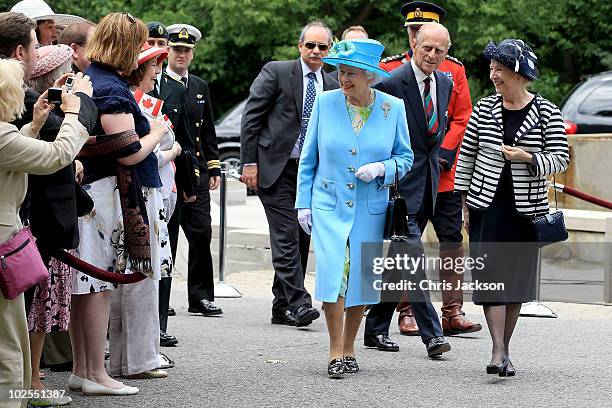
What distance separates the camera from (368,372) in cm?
805

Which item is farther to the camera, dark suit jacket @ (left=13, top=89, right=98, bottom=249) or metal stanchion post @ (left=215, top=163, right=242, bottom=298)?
metal stanchion post @ (left=215, top=163, right=242, bottom=298)

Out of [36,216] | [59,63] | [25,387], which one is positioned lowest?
[25,387]

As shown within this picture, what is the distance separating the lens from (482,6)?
26.2 metres

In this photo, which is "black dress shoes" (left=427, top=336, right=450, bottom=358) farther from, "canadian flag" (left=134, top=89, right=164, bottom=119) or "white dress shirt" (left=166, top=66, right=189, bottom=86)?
"white dress shirt" (left=166, top=66, right=189, bottom=86)

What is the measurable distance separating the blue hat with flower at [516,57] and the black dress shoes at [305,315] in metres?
2.67

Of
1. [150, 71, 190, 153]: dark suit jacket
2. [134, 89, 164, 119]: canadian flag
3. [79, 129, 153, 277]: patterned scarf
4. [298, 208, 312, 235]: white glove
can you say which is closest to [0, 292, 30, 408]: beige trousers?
[79, 129, 153, 277]: patterned scarf

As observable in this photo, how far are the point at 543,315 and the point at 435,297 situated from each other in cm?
131

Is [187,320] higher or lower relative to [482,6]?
lower

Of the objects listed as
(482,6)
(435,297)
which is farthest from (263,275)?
(482,6)

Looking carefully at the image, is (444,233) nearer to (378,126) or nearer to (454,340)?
(454,340)

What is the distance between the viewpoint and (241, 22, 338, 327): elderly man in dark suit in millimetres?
10188

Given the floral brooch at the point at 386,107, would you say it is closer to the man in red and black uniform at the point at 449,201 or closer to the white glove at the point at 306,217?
the white glove at the point at 306,217

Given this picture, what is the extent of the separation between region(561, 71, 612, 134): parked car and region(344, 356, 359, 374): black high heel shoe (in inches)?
388

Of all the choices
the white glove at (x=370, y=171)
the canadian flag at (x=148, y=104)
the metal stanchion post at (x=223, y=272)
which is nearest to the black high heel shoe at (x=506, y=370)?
the white glove at (x=370, y=171)
